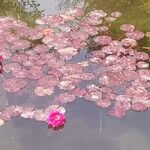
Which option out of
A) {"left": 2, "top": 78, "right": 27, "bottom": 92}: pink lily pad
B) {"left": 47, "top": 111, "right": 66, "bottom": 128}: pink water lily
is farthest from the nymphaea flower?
{"left": 2, "top": 78, "right": 27, "bottom": 92}: pink lily pad

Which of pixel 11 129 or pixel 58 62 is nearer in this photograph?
pixel 11 129

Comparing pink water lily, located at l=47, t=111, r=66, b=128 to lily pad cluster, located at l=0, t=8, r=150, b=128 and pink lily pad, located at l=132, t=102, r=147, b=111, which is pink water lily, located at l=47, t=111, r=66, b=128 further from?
pink lily pad, located at l=132, t=102, r=147, b=111

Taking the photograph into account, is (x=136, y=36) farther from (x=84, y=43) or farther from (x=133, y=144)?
(x=133, y=144)

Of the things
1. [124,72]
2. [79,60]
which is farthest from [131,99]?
[79,60]

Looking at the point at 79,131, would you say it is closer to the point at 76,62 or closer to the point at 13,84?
the point at 13,84

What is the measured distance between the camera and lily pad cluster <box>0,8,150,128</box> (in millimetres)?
4730

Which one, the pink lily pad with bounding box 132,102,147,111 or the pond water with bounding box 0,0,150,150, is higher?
the pink lily pad with bounding box 132,102,147,111

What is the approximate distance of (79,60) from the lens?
5.43m

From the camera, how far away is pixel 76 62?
17.6 feet

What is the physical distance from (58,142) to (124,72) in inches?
55.0

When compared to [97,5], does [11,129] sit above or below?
below

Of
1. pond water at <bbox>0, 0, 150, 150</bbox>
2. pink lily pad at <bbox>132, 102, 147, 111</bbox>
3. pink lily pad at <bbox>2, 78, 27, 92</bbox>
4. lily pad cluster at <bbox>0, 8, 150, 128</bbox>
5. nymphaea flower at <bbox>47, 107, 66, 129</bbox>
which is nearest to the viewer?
pond water at <bbox>0, 0, 150, 150</bbox>

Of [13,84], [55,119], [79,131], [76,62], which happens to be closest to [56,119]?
[55,119]

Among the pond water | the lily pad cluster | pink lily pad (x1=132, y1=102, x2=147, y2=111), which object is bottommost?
the pond water
